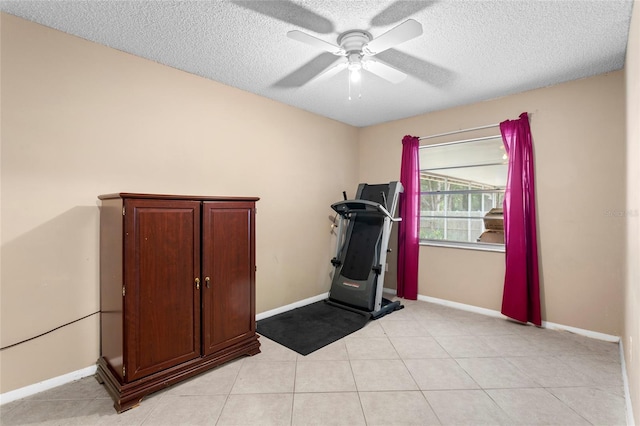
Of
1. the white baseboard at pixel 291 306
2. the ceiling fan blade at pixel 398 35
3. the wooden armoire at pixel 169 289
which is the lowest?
the white baseboard at pixel 291 306

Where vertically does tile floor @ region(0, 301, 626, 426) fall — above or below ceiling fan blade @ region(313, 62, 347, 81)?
below

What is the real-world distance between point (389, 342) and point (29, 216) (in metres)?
3.18

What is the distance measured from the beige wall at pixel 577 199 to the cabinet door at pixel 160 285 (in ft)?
11.2

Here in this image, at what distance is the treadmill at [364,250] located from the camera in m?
3.68

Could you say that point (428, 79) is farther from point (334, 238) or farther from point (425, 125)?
point (334, 238)

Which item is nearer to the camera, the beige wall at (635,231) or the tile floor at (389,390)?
the beige wall at (635,231)

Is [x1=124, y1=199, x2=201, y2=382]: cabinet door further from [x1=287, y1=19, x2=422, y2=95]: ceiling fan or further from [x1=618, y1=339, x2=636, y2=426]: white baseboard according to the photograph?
[x1=618, y1=339, x2=636, y2=426]: white baseboard

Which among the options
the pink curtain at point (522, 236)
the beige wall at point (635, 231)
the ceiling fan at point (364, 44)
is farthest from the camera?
the pink curtain at point (522, 236)

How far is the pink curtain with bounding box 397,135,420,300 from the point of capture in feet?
13.7

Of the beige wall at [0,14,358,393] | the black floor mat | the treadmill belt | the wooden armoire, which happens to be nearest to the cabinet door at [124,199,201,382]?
the wooden armoire

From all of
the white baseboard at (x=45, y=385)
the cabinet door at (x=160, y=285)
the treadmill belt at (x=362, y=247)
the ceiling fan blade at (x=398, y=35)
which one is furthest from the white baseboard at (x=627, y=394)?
the white baseboard at (x=45, y=385)

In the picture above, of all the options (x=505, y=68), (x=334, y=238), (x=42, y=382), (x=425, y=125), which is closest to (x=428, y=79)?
(x=505, y=68)

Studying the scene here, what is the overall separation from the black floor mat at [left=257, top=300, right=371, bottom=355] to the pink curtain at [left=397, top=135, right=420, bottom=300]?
1043 millimetres

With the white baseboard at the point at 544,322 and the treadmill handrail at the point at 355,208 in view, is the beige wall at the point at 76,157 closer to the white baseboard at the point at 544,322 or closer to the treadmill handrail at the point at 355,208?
the treadmill handrail at the point at 355,208
